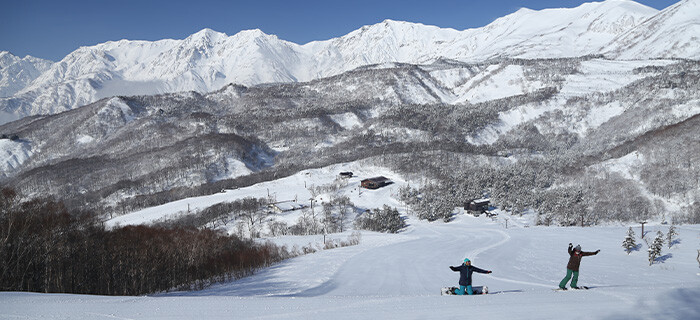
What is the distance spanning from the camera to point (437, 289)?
21.8 meters

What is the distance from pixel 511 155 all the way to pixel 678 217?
275 feet

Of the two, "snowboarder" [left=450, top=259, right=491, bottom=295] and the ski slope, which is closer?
the ski slope

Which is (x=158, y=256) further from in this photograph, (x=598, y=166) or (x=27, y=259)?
(x=598, y=166)

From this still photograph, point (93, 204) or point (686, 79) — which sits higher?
point (686, 79)

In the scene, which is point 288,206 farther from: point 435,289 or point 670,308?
point 670,308

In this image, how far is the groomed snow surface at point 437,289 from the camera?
11219mm

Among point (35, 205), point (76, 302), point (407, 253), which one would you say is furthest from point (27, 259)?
point (407, 253)

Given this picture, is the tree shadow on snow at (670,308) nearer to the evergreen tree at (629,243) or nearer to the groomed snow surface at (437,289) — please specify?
the groomed snow surface at (437,289)

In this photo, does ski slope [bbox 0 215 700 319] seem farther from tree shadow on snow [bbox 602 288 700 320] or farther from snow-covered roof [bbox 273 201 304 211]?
snow-covered roof [bbox 273 201 304 211]

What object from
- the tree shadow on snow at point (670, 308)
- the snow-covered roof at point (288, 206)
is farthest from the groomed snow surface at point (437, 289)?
the snow-covered roof at point (288, 206)

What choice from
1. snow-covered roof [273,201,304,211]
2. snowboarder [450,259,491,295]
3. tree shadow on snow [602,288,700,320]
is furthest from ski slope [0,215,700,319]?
snow-covered roof [273,201,304,211]

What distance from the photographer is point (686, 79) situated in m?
200

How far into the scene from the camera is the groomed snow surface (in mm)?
11219

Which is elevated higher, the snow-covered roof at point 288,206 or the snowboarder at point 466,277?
the snow-covered roof at point 288,206
